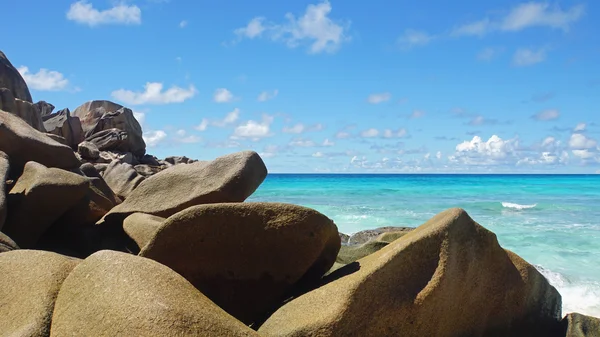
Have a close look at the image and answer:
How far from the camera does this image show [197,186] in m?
5.36

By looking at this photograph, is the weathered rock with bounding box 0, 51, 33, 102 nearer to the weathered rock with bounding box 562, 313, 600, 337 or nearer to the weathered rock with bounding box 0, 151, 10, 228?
the weathered rock with bounding box 0, 151, 10, 228

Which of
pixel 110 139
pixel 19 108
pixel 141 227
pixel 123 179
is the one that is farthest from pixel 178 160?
pixel 141 227

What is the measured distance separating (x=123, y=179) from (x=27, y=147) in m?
2.64

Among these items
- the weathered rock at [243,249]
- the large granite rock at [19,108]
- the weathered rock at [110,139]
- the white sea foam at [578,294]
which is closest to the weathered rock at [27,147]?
the weathered rock at [243,249]

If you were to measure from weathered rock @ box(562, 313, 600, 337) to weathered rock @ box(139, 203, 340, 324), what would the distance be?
65.9 inches

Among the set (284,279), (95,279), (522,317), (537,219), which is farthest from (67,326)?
(537,219)

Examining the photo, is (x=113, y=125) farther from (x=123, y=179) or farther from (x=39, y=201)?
(x=39, y=201)

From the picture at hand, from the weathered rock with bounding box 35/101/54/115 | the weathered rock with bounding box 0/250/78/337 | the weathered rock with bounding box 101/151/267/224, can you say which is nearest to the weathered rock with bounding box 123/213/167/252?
the weathered rock with bounding box 101/151/267/224

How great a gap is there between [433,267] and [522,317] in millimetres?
921

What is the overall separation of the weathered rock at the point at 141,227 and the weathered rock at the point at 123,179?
11.4 ft

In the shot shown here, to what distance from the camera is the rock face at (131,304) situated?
2.23m

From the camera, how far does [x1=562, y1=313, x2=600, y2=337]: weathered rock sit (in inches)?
146

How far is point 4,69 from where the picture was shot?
60.6ft

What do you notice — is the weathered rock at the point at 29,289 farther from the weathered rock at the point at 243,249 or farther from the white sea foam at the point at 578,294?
the white sea foam at the point at 578,294
